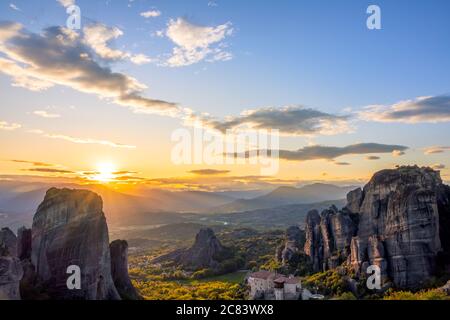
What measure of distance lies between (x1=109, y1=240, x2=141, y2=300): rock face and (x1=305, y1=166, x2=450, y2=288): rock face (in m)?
29.8

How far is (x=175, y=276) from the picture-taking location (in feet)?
307

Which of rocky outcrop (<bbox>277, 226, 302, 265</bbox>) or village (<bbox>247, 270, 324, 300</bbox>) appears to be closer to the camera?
village (<bbox>247, 270, 324, 300</bbox>)

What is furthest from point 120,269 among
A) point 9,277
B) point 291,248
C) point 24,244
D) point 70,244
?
point 291,248

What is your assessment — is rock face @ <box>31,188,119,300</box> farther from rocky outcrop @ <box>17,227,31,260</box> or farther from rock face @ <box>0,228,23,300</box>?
rock face @ <box>0,228,23,300</box>

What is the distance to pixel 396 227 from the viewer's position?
53.6 m

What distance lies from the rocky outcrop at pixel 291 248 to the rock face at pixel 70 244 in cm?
4384

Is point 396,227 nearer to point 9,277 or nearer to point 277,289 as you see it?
point 277,289

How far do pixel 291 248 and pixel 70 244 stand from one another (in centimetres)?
5264

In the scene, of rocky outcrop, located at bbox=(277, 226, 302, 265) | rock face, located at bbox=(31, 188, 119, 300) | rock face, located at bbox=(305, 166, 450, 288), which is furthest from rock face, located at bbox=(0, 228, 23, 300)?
rocky outcrop, located at bbox=(277, 226, 302, 265)

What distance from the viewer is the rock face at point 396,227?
50438mm

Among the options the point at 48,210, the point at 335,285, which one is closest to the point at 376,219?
the point at 335,285

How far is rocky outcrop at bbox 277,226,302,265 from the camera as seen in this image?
80.6 metres

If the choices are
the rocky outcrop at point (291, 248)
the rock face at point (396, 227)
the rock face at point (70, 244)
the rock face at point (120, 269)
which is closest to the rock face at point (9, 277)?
the rock face at point (70, 244)
